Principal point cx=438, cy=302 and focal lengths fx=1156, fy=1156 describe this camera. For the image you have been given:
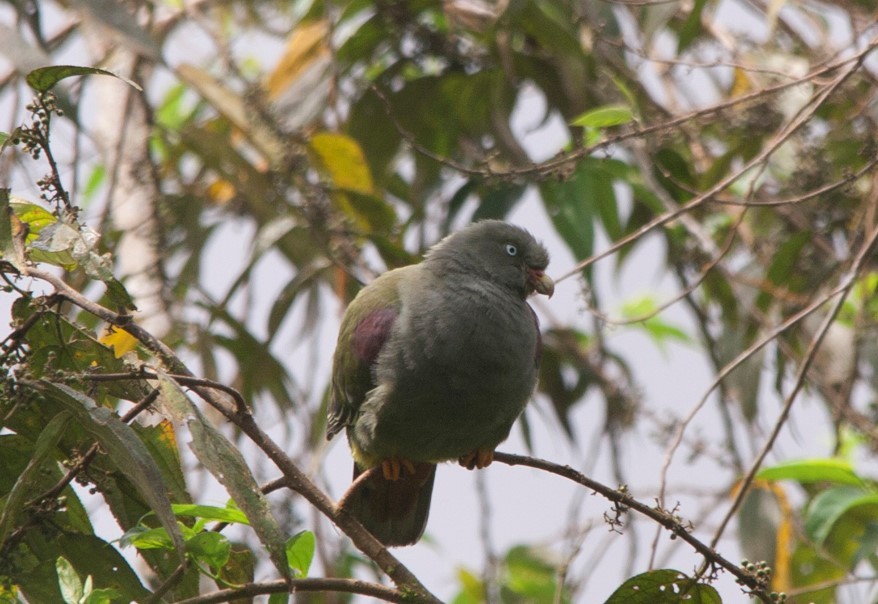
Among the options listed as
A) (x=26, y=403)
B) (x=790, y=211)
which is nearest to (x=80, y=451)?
(x=26, y=403)

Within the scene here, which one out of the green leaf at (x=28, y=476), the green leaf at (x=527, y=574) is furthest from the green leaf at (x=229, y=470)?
the green leaf at (x=527, y=574)

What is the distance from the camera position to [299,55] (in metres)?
5.75

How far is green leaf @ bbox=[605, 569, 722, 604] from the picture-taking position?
250 cm

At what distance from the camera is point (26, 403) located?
205cm

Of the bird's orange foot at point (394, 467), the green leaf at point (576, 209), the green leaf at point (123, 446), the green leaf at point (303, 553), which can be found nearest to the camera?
the green leaf at point (123, 446)

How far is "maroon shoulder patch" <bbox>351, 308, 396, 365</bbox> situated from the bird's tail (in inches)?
19.1

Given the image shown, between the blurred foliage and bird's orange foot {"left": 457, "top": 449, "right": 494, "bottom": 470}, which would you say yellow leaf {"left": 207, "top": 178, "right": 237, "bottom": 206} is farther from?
bird's orange foot {"left": 457, "top": 449, "right": 494, "bottom": 470}

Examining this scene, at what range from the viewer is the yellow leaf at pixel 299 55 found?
18.7 ft

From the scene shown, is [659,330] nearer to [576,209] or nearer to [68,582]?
[576,209]

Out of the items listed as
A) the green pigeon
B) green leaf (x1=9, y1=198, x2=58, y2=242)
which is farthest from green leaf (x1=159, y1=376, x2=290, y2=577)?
the green pigeon

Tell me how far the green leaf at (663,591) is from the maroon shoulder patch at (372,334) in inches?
50.5

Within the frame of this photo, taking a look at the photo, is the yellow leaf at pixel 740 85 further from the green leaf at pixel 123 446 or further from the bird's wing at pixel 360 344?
the green leaf at pixel 123 446

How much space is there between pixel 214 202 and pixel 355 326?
2.83 m

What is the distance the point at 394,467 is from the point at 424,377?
1.34ft
